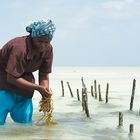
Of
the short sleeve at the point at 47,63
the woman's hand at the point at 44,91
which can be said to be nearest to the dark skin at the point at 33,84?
the woman's hand at the point at 44,91

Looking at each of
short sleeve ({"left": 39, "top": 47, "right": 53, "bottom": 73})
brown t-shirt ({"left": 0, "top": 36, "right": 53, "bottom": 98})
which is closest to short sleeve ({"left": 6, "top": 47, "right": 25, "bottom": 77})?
brown t-shirt ({"left": 0, "top": 36, "right": 53, "bottom": 98})

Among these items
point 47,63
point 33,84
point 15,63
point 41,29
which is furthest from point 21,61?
point 47,63

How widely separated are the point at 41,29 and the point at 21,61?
51cm

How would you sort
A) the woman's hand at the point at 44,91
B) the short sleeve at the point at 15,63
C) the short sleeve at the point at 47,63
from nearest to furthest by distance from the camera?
1. the short sleeve at the point at 15,63
2. the woman's hand at the point at 44,91
3. the short sleeve at the point at 47,63

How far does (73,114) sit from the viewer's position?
10.6m

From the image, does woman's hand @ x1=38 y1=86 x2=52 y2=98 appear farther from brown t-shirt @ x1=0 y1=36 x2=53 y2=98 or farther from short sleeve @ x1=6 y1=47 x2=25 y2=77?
short sleeve @ x1=6 y1=47 x2=25 y2=77

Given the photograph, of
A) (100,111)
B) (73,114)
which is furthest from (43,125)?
(100,111)

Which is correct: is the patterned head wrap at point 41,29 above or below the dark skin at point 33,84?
above

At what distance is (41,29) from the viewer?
23.8ft

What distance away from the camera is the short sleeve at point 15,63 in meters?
7.17

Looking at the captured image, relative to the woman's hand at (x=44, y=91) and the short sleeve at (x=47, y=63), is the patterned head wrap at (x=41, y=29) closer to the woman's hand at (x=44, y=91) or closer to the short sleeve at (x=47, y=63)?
the short sleeve at (x=47, y=63)

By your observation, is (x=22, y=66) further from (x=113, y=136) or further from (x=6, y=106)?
(x=113, y=136)

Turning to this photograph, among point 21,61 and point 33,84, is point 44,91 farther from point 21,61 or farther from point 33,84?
point 21,61

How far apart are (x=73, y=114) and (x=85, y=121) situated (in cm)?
130
